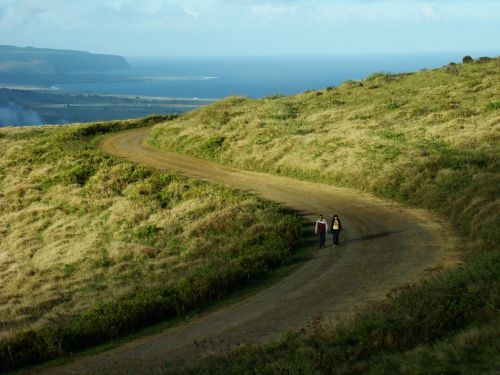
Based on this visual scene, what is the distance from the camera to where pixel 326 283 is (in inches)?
763

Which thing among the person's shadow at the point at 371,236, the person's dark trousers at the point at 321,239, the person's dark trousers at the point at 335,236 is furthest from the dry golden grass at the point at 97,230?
the person's shadow at the point at 371,236

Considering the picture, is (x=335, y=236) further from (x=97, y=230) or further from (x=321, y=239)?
(x=97, y=230)

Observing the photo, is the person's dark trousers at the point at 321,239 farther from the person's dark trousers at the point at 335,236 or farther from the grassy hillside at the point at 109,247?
the grassy hillside at the point at 109,247

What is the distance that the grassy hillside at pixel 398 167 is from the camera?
12.3 metres

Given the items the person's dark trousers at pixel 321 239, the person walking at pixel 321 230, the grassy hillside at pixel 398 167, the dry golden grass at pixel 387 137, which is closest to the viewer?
the grassy hillside at pixel 398 167

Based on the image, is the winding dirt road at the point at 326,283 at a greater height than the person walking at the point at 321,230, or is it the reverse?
the person walking at the point at 321,230

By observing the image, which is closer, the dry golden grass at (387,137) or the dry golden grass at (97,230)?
the dry golden grass at (97,230)

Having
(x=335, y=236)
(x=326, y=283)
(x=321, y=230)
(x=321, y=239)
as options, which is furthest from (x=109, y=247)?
(x=326, y=283)

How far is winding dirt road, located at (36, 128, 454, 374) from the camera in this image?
15.6 metres

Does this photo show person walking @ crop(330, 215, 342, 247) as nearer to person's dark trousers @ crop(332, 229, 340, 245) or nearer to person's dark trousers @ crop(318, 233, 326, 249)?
person's dark trousers @ crop(332, 229, 340, 245)

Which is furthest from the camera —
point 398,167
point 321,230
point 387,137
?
point 387,137

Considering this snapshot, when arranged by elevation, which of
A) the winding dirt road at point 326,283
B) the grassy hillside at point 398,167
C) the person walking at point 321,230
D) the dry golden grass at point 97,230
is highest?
the grassy hillside at point 398,167

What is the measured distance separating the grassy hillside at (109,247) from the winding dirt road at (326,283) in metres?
1.40

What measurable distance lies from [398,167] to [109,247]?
1592 cm
